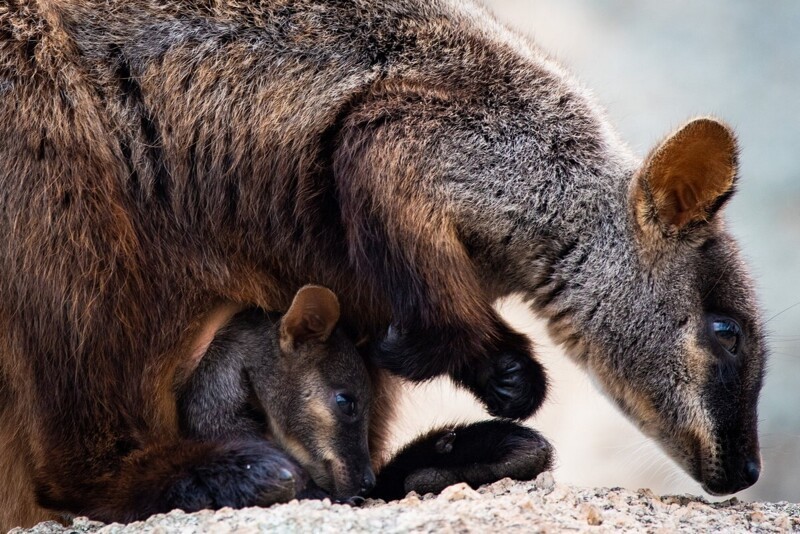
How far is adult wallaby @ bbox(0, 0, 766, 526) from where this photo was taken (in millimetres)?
5406

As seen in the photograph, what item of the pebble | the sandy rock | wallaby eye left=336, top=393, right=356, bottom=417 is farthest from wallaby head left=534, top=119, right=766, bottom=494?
the pebble

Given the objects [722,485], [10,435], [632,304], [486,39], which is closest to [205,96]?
[486,39]

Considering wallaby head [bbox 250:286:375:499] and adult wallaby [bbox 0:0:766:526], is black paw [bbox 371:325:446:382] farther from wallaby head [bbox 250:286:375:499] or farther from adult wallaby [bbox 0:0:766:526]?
wallaby head [bbox 250:286:375:499]

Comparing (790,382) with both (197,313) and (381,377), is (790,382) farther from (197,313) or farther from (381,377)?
(197,313)

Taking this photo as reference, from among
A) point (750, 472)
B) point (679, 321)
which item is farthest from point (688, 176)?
point (750, 472)

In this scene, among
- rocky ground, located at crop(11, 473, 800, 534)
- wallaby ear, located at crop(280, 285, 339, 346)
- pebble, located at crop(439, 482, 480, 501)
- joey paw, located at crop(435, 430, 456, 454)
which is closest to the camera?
rocky ground, located at crop(11, 473, 800, 534)

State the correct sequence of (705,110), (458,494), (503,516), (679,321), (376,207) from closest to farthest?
(503,516) → (458,494) → (376,207) → (679,321) → (705,110)

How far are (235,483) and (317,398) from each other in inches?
33.7

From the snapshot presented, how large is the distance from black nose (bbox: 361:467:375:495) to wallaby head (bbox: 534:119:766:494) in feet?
4.24

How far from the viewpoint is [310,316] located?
5.70 m

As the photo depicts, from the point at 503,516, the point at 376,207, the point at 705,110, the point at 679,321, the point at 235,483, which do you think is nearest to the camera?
the point at 503,516

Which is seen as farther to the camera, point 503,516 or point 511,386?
point 511,386

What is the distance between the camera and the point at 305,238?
576cm

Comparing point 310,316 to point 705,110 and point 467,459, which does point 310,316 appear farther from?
point 705,110
